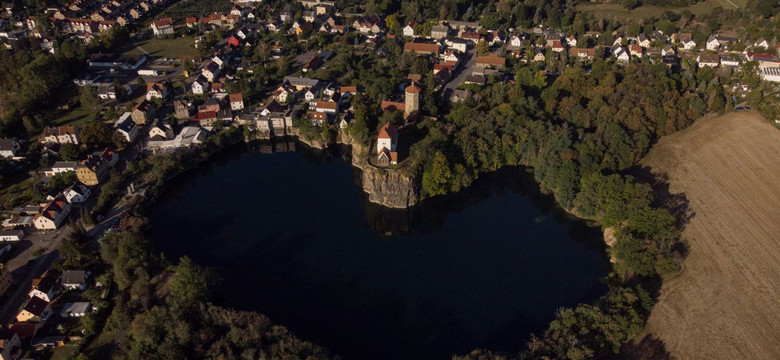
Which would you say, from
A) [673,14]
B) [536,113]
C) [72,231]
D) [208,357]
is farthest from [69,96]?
[673,14]

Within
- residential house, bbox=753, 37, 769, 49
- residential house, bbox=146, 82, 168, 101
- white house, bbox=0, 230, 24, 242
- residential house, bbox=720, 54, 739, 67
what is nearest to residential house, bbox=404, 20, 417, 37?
residential house, bbox=146, 82, 168, 101

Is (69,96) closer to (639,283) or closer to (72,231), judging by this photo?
(72,231)

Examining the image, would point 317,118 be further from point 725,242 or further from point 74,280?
point 725,242

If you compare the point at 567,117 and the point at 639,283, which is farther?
the point at 567,117

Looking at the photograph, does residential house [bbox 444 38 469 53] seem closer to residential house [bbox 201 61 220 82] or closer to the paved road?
the paved road

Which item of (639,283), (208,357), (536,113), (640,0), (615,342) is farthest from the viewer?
(640,0)

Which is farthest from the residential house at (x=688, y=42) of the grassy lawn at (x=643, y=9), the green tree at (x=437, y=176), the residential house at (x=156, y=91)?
the residential house at (x=156, y=91)
